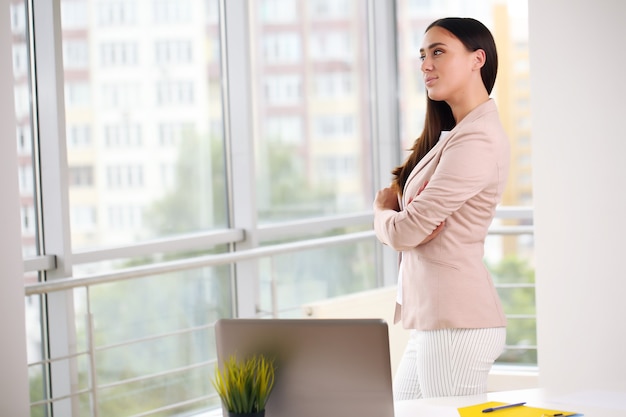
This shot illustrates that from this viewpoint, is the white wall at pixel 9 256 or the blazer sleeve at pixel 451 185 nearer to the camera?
the blazer sleeve at pixel 451 185

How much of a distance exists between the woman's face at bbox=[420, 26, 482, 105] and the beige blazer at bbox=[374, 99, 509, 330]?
0.08m

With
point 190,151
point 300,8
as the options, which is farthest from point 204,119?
point 300,8

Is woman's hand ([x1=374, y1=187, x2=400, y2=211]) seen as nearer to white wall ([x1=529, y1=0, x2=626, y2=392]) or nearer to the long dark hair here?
the long dark hair

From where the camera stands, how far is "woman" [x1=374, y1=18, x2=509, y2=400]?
2.08 m

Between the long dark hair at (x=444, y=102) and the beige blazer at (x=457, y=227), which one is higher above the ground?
the long dark hair at (x=444, y=102)

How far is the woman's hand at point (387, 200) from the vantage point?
2.31 meters

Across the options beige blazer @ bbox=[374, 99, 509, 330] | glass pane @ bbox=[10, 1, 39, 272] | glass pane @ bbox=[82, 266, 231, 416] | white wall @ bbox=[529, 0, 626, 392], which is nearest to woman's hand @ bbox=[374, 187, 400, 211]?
beige blazer @ bbox=[374, 99, 509, 330]

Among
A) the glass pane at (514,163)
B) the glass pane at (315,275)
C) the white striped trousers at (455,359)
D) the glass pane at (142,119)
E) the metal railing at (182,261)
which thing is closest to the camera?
the white striped trousers at (455,359)

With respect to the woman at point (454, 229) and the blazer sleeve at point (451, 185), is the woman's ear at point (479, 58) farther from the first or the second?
the blazer sleeve at point (451, 185)

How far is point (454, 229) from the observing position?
6.95 ft

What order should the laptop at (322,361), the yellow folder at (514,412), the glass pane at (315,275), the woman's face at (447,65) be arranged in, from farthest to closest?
the glass pane at (315,275)
the woman's face at (447,65)
the yellow folder at (514,412)
the laptop at (322,361)

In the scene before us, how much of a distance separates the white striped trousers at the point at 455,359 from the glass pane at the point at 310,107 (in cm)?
212

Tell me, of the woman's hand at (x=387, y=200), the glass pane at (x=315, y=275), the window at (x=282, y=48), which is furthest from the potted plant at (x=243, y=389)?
the window at (x=282, y=48)

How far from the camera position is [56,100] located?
3109 millimetres
